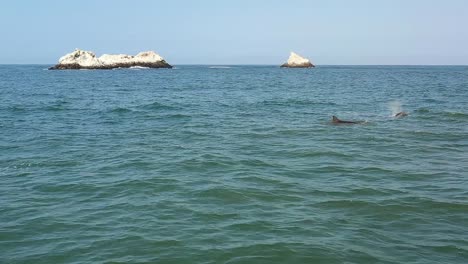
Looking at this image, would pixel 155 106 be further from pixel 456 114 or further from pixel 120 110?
pixel 456 114

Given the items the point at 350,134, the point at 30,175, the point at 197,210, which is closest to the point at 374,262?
the point at 197,210

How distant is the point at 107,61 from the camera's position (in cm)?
15025

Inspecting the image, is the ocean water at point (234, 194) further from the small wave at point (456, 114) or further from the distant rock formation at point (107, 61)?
the distant rock formation at point (107, 61)

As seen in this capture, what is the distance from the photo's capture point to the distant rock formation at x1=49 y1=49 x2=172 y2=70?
140375mm

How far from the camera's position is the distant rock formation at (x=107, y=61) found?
140 m

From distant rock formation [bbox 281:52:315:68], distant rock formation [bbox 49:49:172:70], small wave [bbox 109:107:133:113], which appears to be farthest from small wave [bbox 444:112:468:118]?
distant rock formation [bbox 281:52:315:68]

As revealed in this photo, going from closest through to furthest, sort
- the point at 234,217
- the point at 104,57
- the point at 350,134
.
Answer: the point at 234,217
the point at 350,134
the point at 104,57

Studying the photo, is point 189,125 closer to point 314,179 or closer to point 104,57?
point 314,179

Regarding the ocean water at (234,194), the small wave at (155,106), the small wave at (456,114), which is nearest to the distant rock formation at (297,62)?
the small wave at (155,106)

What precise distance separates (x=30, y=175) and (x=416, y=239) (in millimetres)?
11872

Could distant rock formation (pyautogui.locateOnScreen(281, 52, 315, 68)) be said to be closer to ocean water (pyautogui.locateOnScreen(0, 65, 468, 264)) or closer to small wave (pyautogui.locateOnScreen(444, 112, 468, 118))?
small wave (pyautogui.locateOnScreen(444, 112, 468, 118))

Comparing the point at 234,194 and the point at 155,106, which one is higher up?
the point at 155,106

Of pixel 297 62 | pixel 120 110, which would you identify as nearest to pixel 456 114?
pixel 120 110

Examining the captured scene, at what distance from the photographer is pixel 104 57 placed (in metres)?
152
